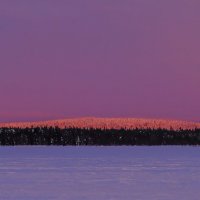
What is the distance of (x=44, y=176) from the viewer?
4769 cm

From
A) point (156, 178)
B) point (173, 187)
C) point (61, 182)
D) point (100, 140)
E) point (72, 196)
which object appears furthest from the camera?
point (100, 140)

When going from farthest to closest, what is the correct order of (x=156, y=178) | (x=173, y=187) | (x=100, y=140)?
(x=100, y=140), (x=156, y=178), (x=173, y=187)

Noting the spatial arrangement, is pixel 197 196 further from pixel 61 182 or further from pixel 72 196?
pixel 61 182

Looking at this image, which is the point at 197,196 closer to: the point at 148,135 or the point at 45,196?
the point at 45,196

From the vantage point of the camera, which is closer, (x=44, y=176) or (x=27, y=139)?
(x=44, y=176)

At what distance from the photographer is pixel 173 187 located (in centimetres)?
3850

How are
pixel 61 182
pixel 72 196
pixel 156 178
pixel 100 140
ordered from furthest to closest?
pixel 100 140 < pixel 156 178 < pixel 61 182 < pixel 72 196

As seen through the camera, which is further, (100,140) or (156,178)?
(100,140)

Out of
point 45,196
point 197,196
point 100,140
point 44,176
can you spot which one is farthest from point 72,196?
point 100,140

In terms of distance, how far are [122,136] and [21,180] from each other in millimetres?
139985

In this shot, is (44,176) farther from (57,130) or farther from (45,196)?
(57,130)

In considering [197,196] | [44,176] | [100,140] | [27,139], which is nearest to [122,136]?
[100,140]

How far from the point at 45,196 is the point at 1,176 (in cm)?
1443

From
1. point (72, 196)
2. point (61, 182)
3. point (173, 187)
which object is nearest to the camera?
point (72, 196)
